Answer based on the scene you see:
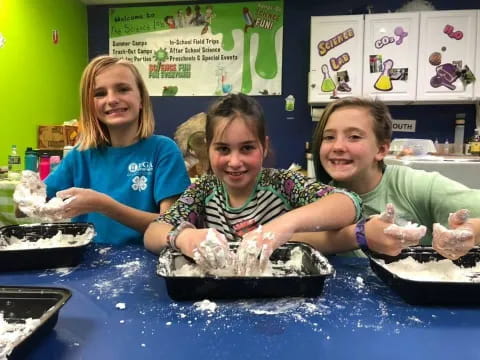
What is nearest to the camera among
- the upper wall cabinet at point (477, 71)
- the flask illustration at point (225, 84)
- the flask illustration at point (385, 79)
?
the upper wall cabinet at point (477, 71)

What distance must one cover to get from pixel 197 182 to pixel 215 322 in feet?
2.00

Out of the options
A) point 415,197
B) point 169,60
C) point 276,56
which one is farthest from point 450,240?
point 169,60

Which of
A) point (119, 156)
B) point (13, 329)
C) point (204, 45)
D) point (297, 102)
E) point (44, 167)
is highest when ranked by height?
point (204, 45)

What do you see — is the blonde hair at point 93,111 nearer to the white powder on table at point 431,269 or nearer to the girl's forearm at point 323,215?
the girl's forearm at point 323,215

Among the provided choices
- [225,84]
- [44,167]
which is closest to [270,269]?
[44,167]

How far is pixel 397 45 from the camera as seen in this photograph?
3059 millimetres

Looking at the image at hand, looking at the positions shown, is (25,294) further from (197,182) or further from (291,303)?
(197,182)

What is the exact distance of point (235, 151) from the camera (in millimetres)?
1002

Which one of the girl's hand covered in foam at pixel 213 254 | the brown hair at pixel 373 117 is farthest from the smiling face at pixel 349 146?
the girl's hand covered in foam at pixel 213 254

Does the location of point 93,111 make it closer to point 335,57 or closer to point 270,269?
point 270,269

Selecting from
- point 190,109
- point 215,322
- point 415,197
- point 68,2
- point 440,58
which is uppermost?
point 68,2

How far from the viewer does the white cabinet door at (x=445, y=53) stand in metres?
2.98

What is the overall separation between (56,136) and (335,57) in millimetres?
2170

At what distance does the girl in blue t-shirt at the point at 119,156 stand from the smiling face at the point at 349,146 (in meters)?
0.46
